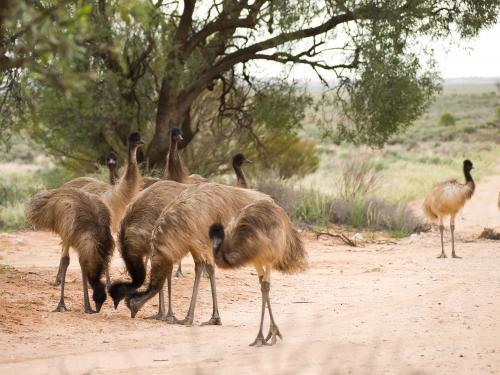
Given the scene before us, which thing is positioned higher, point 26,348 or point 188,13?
point 188,13

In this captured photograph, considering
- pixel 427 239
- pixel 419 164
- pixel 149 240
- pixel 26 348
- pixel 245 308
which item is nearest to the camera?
pixel 26 348

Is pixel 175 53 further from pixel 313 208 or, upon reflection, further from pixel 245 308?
pixel 245 308

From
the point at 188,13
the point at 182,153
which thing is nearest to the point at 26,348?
the point at 188,13

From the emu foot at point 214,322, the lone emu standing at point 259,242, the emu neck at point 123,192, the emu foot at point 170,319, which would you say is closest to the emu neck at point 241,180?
the emu neck at point 123,192

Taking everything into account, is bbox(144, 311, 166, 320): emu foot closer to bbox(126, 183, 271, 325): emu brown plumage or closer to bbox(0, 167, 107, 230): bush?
bbox(126, 183, 271, 325): emu brown plumage

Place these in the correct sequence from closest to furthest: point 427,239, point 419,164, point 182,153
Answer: point 427,239 < point 182,153 < point 419,164

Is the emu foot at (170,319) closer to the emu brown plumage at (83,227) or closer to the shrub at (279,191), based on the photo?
the emu brown plumage at (83,227)

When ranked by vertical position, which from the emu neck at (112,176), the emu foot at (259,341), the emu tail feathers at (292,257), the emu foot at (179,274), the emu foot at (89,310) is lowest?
the emu foot at (179,274)

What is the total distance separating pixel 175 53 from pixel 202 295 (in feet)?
27.5

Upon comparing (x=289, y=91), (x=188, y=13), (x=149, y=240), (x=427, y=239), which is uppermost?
(x=188, y=13)

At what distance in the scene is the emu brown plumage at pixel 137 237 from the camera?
334 inches

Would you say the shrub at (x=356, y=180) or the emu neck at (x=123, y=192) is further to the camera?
the shrub at (x=356, y=180)

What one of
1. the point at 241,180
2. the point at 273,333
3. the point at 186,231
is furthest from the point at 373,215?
the point at 273,333

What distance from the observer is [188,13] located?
18078 mm
